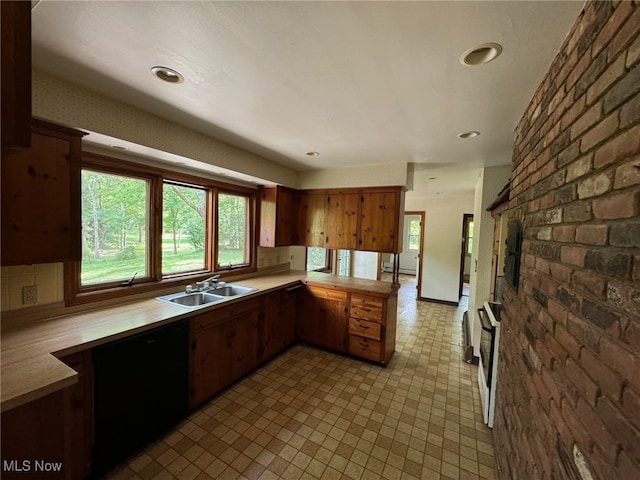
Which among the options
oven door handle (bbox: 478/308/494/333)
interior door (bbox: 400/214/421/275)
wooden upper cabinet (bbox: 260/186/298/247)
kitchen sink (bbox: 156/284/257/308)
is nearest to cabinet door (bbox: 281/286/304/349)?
kitchen sink (bbox: 156/284/257/308)

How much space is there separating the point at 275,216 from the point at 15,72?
111 inches

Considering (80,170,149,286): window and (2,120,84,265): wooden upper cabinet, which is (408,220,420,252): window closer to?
(80,170,149,286): window

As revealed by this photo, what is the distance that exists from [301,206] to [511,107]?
2.71m

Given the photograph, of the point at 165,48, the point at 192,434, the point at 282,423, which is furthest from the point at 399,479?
the point at 165,48

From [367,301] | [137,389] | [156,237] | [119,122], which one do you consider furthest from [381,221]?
[137,389]

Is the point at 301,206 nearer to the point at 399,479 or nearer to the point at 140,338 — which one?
the point at 140,338

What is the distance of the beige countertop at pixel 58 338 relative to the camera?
3.81 feet

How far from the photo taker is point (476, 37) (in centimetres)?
110

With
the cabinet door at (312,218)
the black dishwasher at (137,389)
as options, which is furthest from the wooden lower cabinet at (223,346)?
the cabinet door at (312,218)

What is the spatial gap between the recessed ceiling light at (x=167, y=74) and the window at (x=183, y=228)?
52.4 inches

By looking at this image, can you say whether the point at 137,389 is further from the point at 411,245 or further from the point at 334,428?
the point at 411,245

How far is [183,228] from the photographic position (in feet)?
9.29

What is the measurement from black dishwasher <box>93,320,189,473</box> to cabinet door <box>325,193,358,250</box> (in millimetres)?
2137

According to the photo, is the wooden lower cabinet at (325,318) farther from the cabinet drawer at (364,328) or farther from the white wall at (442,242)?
the white wall at (442,242)
